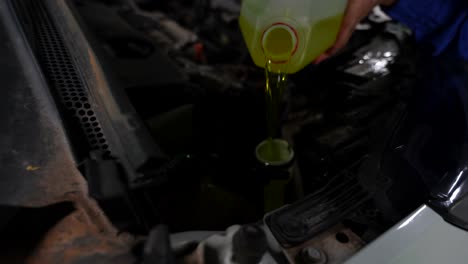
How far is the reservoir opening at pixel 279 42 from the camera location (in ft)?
2.72

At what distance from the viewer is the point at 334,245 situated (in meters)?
0.61

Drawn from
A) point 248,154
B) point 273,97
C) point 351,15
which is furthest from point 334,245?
point 248,154

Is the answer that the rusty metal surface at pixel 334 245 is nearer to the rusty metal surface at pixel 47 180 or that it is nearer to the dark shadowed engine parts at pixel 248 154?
the dark shadowed engine parts at pixel 248 154

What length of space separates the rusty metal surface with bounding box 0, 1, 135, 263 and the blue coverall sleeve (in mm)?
1072

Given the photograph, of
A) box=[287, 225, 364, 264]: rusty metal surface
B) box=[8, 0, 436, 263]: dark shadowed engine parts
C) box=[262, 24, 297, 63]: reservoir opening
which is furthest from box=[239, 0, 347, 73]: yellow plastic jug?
box=[287, 225, 364, 264]: rusty metal surface

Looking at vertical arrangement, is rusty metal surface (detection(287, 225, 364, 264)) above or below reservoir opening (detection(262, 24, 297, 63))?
below

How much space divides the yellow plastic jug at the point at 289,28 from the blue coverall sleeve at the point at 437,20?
0.33 m

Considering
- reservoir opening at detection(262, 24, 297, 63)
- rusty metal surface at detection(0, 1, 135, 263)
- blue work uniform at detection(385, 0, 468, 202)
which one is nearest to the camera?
rusty metal surface at detection(0, 1, 135, 263)

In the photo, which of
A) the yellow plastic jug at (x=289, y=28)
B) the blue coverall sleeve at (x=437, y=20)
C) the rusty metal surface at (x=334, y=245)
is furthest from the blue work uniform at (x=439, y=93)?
the yellow plastic jug at (x=289, y=28)

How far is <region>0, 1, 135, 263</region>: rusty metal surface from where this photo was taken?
560 mm

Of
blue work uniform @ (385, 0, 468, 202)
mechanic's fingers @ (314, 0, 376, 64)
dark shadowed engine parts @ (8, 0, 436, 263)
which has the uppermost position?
mechanic's fingers @ (314, 0, 376, 64)

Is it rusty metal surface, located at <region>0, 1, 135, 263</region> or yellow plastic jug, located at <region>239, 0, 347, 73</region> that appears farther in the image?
yellow plastic jug, located at <region>239, 0, 347, 73</region>

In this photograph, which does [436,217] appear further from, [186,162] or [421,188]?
[186,162]

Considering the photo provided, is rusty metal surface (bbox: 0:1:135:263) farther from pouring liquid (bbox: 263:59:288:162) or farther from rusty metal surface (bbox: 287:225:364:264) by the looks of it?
pouring liquid (bbox: 263:59:288:162)
